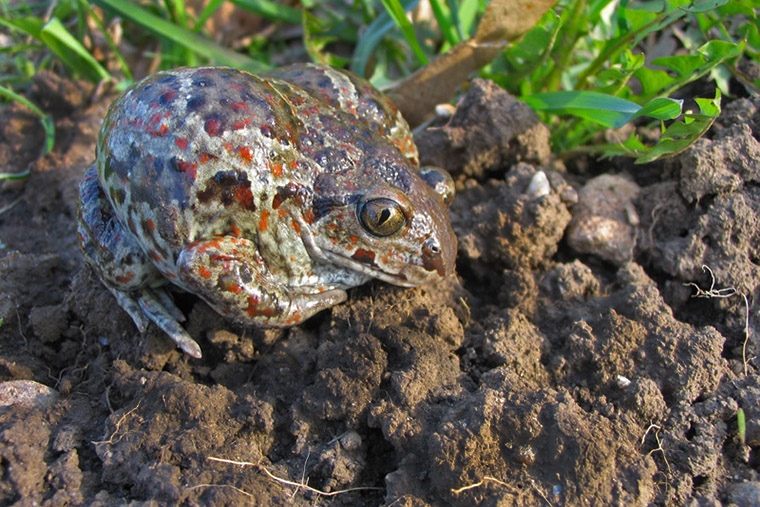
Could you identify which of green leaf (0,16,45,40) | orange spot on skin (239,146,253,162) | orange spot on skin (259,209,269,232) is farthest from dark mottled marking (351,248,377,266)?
green leaf (0,16,45,40)

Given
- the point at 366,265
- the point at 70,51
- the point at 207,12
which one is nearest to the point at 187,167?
the point at 366,265

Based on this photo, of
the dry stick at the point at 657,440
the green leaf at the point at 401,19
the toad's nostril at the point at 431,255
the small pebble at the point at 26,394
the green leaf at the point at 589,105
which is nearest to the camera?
the dry stick at the point at 657,440

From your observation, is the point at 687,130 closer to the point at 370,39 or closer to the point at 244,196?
the point at 244,196

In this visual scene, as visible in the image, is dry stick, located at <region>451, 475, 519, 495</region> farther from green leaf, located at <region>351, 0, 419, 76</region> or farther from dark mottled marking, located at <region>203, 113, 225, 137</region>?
green leaf, located at <region>351, 0, 419, 76</region>

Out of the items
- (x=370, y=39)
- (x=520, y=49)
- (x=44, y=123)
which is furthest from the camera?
(x=370, y=39)

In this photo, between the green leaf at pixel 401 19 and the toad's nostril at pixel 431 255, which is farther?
the green leaf at pixel 401 19

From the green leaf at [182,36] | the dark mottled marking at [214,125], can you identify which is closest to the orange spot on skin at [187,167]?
the dark mottled marking at [214,125]

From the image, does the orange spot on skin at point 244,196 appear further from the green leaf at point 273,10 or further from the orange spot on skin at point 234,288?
the green leaf at point 273,10
